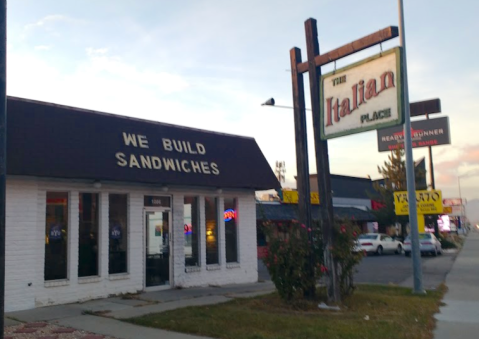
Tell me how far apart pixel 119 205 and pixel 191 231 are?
265cm

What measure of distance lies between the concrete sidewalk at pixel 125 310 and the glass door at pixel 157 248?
1.87ft

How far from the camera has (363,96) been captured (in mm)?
10859

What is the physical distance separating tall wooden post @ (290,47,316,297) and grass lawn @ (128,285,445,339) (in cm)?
186

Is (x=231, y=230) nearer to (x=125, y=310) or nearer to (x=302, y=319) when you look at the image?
(x=125, y=310)

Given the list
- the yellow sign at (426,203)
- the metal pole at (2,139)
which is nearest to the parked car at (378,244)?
the yellow sign at (426,203)

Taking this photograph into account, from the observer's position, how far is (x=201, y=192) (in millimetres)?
14828

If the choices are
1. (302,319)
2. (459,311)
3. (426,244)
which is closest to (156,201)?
(302,319)

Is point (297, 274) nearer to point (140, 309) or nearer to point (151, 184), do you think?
point (140, 309)

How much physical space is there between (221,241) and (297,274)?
475 centimetres

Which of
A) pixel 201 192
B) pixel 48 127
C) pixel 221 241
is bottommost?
pixel 221 241

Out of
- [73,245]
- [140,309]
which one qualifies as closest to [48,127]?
[73,245]

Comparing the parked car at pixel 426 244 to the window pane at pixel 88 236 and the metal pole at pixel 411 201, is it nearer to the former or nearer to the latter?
the metal pole at pixel 411 201

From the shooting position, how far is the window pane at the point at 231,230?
1568 centimetres

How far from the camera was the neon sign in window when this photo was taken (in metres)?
15.7
